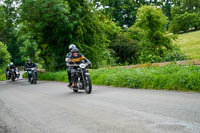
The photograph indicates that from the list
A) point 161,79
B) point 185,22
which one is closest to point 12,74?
point 161,79

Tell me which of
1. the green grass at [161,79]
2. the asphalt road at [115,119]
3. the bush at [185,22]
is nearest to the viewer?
the asphalt road at [115,119]

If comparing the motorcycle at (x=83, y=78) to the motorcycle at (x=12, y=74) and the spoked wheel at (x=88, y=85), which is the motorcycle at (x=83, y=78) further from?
the motorcycle at (x=12, y=74)

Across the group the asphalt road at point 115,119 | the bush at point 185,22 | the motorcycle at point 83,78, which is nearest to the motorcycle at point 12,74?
the motorcycle at point 83,78

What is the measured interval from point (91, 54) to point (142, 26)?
4941mm

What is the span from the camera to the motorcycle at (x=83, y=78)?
1084cm

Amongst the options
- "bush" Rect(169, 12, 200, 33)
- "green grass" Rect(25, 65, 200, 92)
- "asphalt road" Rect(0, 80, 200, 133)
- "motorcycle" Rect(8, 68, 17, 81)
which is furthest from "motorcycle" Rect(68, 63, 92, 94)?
"bush" Rect(169, 12, 200, 33)

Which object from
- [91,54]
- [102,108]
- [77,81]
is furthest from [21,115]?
[91,54]

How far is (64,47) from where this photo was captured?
2542 cm

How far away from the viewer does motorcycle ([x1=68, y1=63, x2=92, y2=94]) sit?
35.6 ft

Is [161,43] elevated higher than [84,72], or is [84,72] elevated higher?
[161,43]

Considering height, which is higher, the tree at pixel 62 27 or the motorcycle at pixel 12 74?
the tree at pixel 62 27

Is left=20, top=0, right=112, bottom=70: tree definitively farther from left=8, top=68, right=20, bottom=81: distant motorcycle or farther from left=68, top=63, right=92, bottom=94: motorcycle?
left=68, top=63, right=92, bottom=94: motorcycle

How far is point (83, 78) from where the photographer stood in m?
11.0

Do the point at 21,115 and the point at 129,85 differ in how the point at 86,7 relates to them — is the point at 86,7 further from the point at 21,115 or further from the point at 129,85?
the point at 21,115
